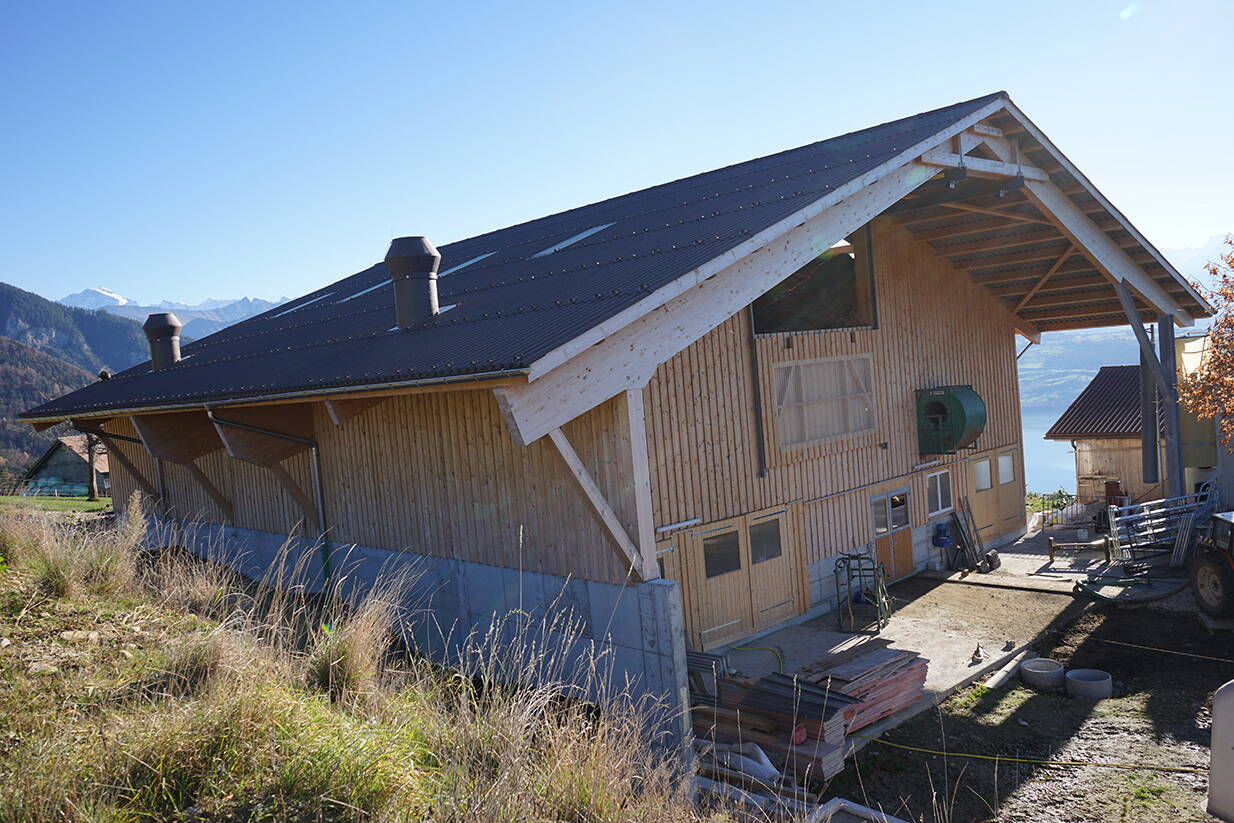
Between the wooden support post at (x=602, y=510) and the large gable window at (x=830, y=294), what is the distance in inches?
253

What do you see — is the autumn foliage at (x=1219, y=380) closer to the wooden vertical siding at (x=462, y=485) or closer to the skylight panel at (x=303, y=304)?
the wooden vertical siding at (x=462, y=485)

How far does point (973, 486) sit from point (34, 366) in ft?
338

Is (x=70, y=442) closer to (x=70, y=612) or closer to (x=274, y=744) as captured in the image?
(x=70, y=612)

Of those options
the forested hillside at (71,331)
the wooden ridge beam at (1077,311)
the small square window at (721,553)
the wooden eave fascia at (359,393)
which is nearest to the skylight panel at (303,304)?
the wooden eave fascia at (359,393)

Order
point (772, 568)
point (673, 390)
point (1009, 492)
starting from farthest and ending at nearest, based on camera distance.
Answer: point (1009, 492) < point (772, 568) < point (673, 390)

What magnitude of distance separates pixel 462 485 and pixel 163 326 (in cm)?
1060

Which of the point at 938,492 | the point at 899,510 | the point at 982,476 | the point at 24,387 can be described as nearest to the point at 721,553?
the point at 899,510

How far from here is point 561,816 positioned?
14.8 ft

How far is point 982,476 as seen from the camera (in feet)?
59.3

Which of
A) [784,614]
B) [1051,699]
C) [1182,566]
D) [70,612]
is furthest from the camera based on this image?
[1182,566]

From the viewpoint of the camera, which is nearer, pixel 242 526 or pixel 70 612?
pixel 70 612

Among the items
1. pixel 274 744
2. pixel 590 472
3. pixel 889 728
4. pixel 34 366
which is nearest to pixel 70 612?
pixel 274 744

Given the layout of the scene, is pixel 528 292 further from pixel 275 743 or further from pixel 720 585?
pixel 275 743

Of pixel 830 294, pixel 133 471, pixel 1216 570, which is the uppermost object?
pixel 830 294
